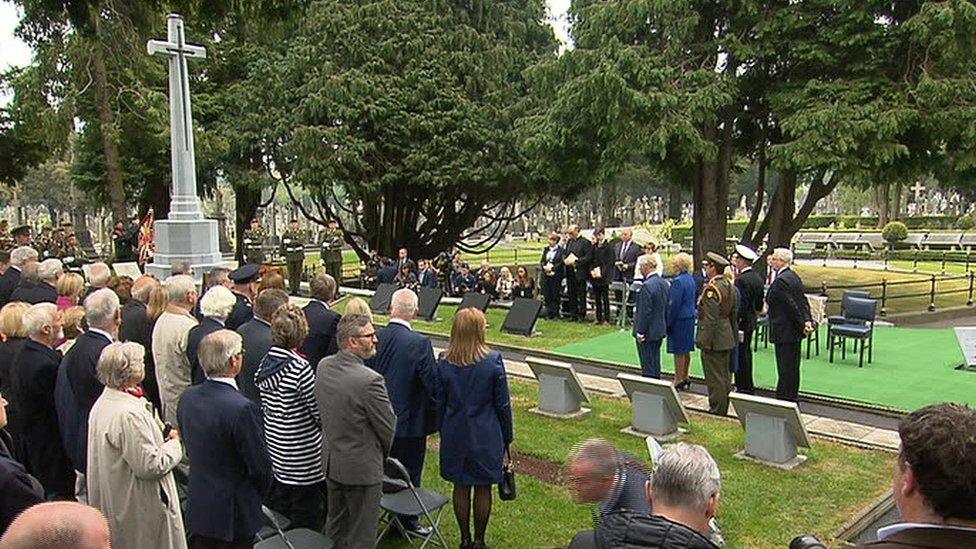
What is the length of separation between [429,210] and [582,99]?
9915 mm

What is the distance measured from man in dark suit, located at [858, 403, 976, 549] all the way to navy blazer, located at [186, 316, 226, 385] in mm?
4869

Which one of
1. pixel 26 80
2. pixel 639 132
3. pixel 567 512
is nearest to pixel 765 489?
pixel 567 512

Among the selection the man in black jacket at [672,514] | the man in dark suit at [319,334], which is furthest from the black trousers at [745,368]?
the man in black jacket at [672,514]

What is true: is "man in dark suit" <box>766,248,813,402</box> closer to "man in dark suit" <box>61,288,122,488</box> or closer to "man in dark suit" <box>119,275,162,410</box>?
"man in dark suit" <box>119,275,162,410</box>

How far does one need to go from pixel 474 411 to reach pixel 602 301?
10.4m

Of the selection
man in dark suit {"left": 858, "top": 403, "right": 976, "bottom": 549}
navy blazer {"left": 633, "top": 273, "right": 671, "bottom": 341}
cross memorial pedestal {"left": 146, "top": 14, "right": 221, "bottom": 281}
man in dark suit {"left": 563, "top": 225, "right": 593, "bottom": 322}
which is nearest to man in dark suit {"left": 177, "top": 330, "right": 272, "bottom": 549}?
man in dark suit {"left": 858, "top": 403, "right": 976, "bottom": 549}

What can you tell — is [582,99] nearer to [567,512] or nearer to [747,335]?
[747,335]

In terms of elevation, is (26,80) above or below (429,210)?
above

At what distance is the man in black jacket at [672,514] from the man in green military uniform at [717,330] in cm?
633

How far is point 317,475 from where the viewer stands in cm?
502

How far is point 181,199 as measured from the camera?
49.4 feet

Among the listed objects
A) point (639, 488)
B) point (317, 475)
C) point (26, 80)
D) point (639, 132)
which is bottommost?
point (317, 475)

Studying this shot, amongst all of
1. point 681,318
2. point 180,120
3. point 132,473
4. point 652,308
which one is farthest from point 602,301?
point 132,473

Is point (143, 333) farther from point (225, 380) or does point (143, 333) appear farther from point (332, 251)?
point (332, 251)
